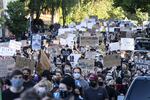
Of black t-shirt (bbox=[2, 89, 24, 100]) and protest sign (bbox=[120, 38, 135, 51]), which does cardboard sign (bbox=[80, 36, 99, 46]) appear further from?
black t-shirt (bbox=[2, 89, 24, 100])

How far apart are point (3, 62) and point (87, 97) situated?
209 inches

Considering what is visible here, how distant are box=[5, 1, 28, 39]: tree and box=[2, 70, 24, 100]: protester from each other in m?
33.9

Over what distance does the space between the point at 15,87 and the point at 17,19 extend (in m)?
35.5

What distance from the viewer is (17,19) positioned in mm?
43531

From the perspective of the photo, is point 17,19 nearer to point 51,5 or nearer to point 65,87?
point 51,5

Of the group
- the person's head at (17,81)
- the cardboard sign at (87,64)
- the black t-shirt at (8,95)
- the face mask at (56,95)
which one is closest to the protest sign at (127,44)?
the cardboard sign at (87,64)

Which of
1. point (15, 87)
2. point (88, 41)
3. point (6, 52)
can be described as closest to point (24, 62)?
point (6, 52)

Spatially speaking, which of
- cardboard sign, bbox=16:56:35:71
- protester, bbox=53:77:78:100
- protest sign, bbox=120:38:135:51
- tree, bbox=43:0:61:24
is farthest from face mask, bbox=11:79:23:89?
tree, bbox=43:0:61:24

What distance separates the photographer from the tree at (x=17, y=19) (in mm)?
43562

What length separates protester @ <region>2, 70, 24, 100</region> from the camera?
8376 mm

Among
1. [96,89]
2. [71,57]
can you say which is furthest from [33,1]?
[96,89]

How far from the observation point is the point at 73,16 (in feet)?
229

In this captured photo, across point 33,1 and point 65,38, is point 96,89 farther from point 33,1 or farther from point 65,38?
point 33,1

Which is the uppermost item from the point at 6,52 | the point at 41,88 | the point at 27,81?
the point at 41,88
